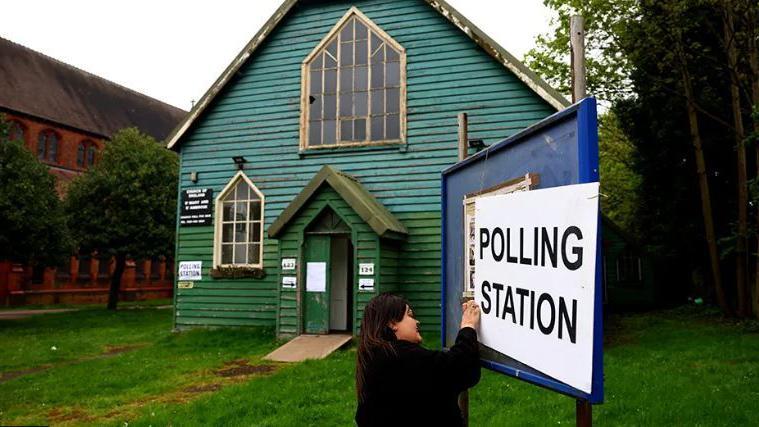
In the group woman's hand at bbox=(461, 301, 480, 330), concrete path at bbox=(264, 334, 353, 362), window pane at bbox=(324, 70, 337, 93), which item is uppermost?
window pane at bbox=(324, 70, 337, 93)

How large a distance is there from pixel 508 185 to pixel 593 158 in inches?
34.9

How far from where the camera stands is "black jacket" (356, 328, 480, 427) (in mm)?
3178

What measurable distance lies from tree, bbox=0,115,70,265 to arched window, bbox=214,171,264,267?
991 centimetres

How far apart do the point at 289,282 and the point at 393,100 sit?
5.28m

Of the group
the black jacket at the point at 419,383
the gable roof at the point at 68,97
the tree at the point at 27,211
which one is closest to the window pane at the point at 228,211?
the tree at the point at 27,211

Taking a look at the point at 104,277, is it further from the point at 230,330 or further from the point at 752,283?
the point at 752,283

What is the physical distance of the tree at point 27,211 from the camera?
73.2 ft

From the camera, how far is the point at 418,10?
618 inches

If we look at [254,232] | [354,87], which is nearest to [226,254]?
[254,232]

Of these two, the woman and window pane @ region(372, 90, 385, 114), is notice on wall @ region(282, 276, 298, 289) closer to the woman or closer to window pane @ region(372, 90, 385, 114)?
window pane @ region(372, 90, 385, 114)

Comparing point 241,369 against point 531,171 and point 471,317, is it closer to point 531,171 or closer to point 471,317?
point 471,317

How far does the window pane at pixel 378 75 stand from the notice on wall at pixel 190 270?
22.2ft

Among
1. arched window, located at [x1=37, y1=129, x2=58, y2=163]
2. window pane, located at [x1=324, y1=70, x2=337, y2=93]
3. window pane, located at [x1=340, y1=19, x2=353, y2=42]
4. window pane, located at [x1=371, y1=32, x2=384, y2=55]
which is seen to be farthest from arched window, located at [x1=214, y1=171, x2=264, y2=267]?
arched window, located at [x1=37, y1=129, x2=58, y2=163]

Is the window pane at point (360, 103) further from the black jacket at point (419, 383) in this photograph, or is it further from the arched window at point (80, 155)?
the arched window at point (80, 155)
